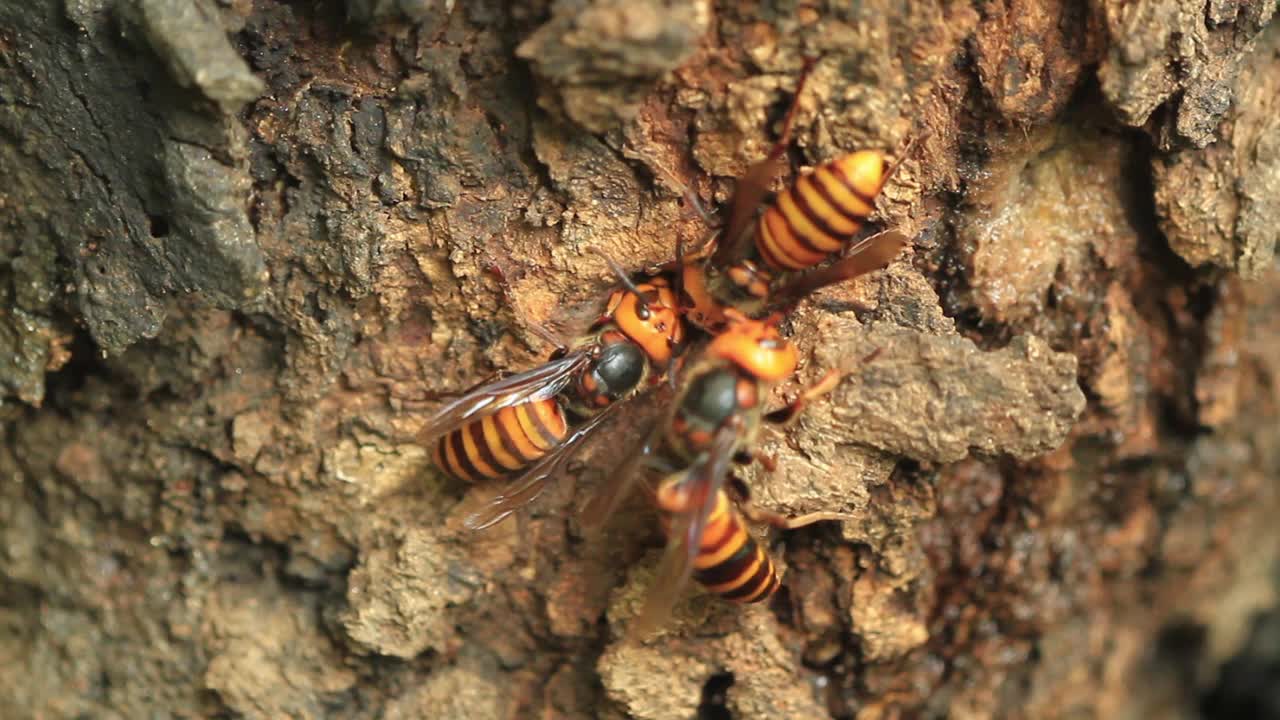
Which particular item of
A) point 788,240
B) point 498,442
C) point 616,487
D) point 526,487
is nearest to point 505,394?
point 498,442

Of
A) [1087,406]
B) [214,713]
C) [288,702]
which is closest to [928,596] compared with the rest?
[1087,406]

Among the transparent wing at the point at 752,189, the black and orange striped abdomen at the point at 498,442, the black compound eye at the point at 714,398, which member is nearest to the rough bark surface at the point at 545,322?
the transparent wing at the point at 752,189

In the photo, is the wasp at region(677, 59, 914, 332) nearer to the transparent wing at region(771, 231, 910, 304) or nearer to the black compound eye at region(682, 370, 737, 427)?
the transparent wing at region(771, 231, 910, 304)

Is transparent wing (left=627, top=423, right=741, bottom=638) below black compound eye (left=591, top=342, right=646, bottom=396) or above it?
below

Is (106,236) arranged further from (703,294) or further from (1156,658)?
(1156,658)

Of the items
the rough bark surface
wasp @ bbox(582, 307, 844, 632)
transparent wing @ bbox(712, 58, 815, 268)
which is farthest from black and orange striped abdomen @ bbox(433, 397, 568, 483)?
transparent wing @ bbox(712, 58, 815, 268)

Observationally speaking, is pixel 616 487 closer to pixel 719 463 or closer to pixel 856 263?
pixel 719 463
